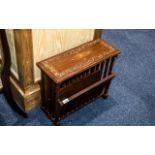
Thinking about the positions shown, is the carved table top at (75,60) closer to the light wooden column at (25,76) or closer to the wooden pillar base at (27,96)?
the light wooden column at (25,76)

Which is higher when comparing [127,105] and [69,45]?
[69,45]

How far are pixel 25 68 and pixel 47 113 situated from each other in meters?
0.42

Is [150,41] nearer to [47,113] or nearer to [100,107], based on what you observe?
[100,107]

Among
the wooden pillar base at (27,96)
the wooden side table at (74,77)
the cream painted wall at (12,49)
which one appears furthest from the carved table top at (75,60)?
the wooden pillar base at (27,96)

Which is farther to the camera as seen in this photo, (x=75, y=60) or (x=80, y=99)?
(x=80, y=99)

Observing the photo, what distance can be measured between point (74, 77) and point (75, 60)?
12 centimetres

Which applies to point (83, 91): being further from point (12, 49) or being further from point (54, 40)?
point (12, 49)

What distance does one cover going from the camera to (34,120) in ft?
5.36

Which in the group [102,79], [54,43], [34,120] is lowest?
[34,120]

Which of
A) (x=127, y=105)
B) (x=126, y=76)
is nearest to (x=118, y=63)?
(x=126, y=76)

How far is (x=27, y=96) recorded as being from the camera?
1572mm

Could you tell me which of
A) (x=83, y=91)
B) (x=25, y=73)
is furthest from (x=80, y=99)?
(x=25, y=73)

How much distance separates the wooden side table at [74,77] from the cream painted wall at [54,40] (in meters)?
0.06

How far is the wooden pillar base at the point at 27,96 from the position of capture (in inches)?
61.9
